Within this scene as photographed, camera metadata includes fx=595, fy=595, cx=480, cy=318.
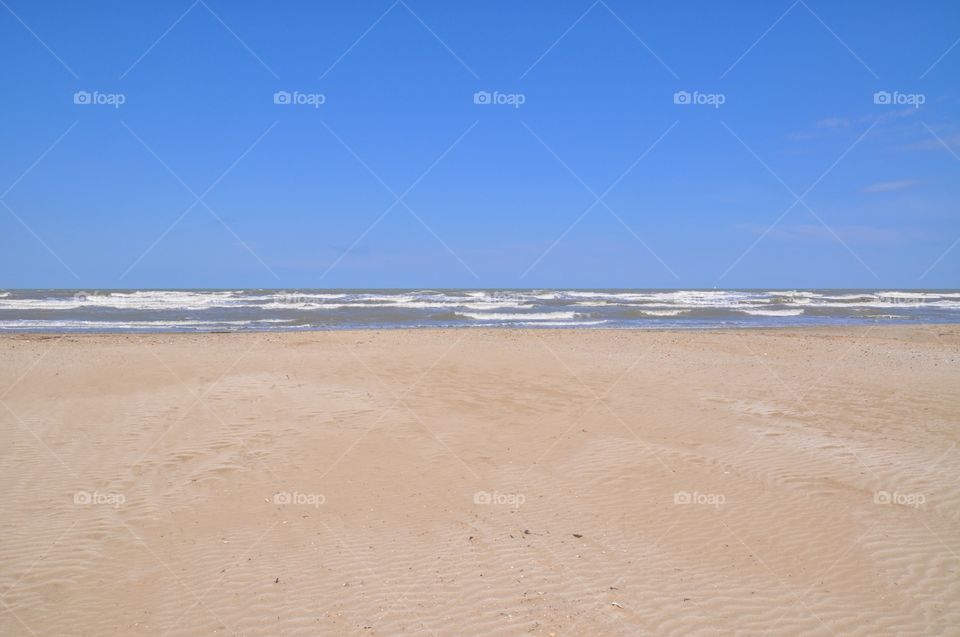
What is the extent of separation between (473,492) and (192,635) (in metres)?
3.63

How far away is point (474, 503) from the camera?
7.12 m

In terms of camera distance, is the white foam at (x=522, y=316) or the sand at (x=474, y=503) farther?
the white foam at (x=522, y=316)

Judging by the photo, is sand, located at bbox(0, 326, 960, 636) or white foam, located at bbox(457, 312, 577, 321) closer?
sand, located at bbox(0, 326, 960, 636)

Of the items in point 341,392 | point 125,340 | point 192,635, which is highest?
point 125,340

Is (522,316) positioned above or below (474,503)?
above

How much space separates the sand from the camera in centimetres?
494

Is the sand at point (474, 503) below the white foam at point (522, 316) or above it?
below

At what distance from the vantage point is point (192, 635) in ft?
14.9

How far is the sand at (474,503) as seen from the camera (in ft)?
16.2

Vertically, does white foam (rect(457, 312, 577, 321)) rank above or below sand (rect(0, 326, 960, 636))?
above

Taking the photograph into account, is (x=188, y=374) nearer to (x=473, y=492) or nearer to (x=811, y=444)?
(x=473, y=492)

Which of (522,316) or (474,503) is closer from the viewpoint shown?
(474,503)

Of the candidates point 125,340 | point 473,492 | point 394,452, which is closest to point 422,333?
point 125,340

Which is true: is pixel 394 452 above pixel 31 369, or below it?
below
